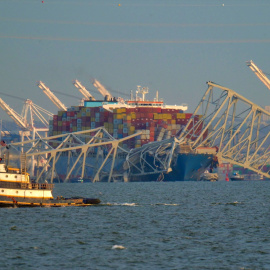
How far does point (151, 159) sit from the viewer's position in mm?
188250

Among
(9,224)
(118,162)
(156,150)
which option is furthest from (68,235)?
(118,162)

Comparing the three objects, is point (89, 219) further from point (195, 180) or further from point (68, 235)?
point (195, 180)

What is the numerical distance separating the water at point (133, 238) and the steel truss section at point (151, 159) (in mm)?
97828

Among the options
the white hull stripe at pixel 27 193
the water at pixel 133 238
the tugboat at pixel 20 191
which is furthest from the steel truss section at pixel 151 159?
the tugboat at pixel 20 191

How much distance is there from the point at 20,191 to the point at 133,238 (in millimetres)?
20066

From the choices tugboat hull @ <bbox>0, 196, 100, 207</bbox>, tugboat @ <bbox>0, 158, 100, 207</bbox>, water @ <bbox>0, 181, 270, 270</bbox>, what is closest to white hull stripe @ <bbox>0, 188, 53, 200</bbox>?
tugboat @ <bbox>0, 158, 100, 207</bbox>

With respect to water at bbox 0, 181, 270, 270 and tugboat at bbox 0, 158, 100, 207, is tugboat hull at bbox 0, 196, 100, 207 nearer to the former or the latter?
tugboat at bbox 0, 158, 100, 207

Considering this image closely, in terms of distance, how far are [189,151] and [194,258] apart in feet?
447

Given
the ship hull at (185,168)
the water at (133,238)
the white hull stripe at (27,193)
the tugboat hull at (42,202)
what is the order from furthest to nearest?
1. the ship hull at (185,168)
2. the tugboat hull at (42,202)
3. the white hull stripe at (27,193)
4. the water at (133,238)

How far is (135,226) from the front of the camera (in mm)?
61594

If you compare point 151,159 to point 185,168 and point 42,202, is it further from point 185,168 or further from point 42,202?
point 42,202

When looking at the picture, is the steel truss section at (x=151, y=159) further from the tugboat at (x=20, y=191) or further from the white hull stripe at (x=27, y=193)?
the tugboat at (x=20, y=191)

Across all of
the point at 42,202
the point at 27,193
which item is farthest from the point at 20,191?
the point at 42,202

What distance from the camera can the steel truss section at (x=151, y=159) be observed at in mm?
178250
